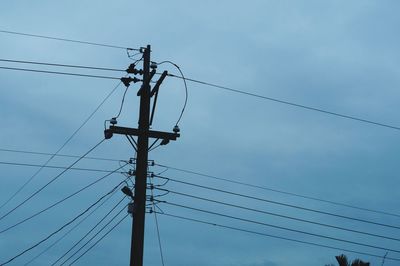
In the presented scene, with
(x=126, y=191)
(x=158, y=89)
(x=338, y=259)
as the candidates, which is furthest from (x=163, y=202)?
(x=338, y=259)

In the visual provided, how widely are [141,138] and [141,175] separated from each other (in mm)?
1348

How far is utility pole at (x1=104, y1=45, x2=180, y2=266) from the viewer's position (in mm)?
20250

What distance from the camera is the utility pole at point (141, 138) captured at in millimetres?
20250

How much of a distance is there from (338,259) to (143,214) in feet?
27.9

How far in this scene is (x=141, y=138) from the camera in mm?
21562

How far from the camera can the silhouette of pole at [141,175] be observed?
20172mm

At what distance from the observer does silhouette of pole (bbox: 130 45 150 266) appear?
20172mm

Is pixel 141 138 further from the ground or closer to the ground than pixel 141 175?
further from the ground

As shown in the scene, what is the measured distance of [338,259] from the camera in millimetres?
24938

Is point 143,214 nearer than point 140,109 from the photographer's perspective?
Yes

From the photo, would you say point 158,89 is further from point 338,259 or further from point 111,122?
point 338,259

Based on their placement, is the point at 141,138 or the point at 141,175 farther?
the point at 141,138

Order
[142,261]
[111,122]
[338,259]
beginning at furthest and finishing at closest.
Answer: [338,259] → [111,122] → [142,261]

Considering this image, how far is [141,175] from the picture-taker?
20875 millimetres
